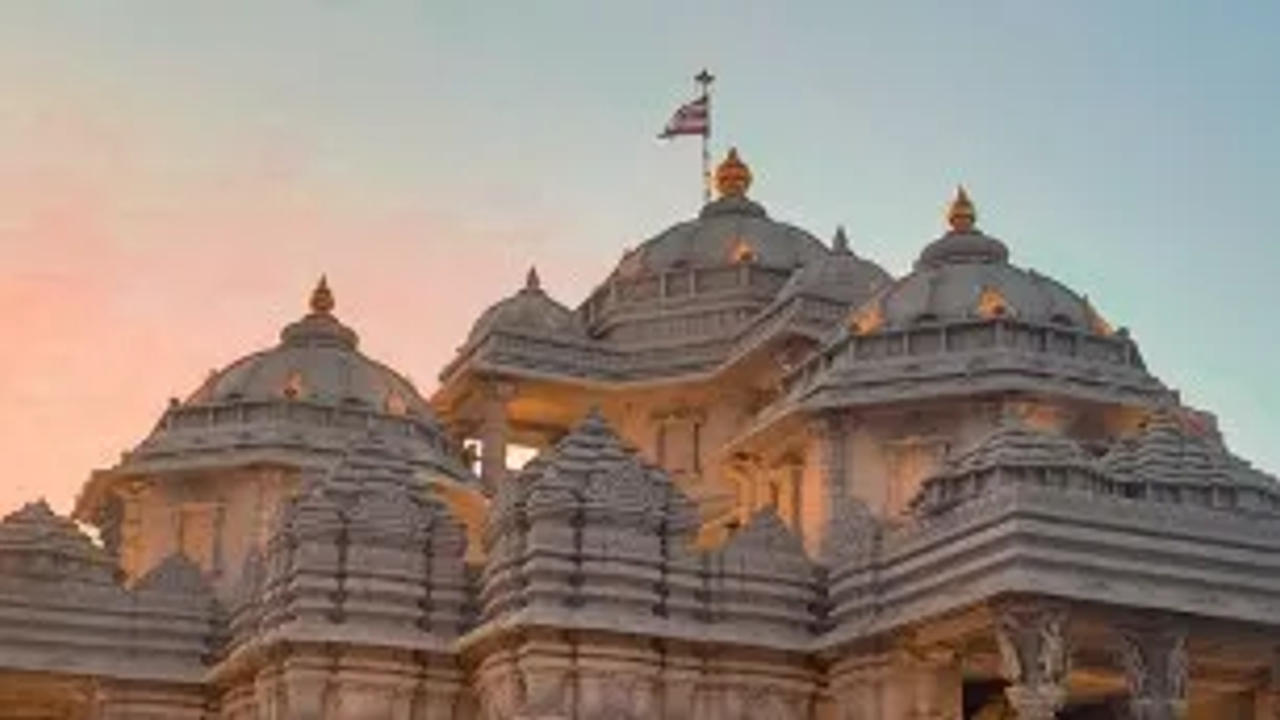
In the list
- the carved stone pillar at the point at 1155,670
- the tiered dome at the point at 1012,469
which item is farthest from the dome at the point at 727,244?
the carved stone pillar at the point at 1155,670

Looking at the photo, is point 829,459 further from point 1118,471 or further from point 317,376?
point 317,376

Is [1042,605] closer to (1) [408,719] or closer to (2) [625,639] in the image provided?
(2) [625,639]

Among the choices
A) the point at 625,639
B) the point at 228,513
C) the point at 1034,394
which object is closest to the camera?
the point at 625,639

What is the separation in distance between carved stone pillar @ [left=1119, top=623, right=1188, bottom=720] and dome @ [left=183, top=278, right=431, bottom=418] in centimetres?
2155

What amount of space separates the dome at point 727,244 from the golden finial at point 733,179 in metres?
0.28

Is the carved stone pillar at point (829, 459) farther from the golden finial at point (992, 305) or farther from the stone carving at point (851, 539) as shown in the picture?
the stone carving at point (851, 539)

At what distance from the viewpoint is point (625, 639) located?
97.5 ft

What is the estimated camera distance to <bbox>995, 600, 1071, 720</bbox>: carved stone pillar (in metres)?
25.9

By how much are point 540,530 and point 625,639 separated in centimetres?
183

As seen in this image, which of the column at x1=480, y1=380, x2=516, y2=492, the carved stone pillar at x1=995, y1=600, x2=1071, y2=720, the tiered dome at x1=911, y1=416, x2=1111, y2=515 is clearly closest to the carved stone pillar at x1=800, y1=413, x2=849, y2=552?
the tiered dome at x1=911, y1=416, x2=1111, y2=515

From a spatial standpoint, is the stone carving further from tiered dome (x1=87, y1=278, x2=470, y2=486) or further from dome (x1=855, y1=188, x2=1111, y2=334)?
tiered dome (x1=87, y1=278, x2=470, y2=486)

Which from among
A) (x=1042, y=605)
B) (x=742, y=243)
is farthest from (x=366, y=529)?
(x=742, y=243)

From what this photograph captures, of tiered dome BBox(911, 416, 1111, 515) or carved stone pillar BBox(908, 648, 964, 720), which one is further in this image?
carved stone pillar BBox(908, 648, 964, 720)

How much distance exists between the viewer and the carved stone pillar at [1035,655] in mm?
25938
